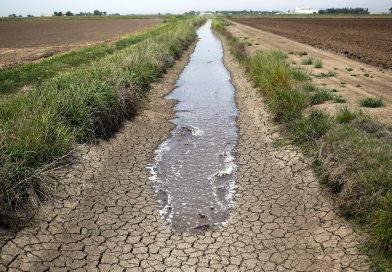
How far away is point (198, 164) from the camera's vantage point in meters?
8.12

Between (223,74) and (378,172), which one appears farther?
(223,74)

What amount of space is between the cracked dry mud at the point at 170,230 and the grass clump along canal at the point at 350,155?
9.8 inches

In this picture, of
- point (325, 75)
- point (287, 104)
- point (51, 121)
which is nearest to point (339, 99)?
point (287, 104)

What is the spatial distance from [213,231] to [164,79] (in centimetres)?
1212

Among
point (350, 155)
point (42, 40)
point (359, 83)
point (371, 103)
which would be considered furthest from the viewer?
point (42, 40)

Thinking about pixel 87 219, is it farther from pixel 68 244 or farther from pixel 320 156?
pixel 320 156

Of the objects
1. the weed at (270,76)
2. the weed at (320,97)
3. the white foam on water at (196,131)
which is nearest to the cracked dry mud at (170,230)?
the white foam on water at (196,131)

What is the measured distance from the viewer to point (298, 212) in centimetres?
597

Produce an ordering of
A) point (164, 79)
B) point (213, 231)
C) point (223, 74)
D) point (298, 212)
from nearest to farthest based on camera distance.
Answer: point (213, 231)
point (298, 212)
point (164, 79)
point (223, 74)

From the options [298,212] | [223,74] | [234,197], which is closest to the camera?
[298,212]

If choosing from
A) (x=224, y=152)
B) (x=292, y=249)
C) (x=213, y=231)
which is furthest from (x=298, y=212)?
(x=224, y=152)

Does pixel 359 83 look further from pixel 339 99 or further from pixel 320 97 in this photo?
pixel 320 97

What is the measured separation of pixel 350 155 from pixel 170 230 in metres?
3.20

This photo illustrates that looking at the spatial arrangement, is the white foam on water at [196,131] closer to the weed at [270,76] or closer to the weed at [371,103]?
the weed at [270,76]
